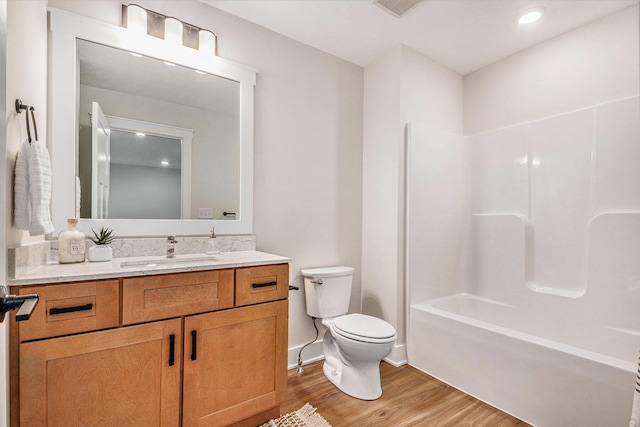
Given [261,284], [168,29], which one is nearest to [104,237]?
[261,284]

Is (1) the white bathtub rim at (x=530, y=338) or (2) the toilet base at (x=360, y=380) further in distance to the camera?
(2) the toilet base at (x=360, y=380)

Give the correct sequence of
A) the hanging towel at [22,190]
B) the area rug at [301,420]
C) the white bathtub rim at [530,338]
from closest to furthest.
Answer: the hanging towel at [22,190], the white bathtub rim at [530,338], the area rug at [301,420]

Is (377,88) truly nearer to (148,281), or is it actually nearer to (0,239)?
(148,281)

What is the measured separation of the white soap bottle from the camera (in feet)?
4.65

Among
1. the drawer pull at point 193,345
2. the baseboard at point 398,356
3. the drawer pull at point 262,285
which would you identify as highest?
the drawer pull at point 262,285

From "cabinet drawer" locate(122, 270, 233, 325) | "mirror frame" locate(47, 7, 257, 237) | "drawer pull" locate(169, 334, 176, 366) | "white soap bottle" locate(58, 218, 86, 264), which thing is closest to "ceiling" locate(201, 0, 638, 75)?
"mirror frame" locate(47, 7, 257, 237)

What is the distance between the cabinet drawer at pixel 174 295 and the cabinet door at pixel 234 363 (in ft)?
0.20

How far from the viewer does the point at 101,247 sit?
1.53m

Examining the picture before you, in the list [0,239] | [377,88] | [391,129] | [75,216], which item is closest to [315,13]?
[377,88]

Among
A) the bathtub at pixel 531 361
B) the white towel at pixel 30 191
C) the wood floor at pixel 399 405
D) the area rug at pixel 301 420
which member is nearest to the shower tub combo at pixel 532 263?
the bathtub at pixel 531 361

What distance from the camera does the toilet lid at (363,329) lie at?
72.4 inches

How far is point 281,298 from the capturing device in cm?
168

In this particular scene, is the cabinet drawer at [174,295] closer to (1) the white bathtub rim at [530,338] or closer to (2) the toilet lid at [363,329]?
(2) the toilet lid at [363,329]

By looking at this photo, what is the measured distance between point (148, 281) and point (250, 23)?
1.82 meters
